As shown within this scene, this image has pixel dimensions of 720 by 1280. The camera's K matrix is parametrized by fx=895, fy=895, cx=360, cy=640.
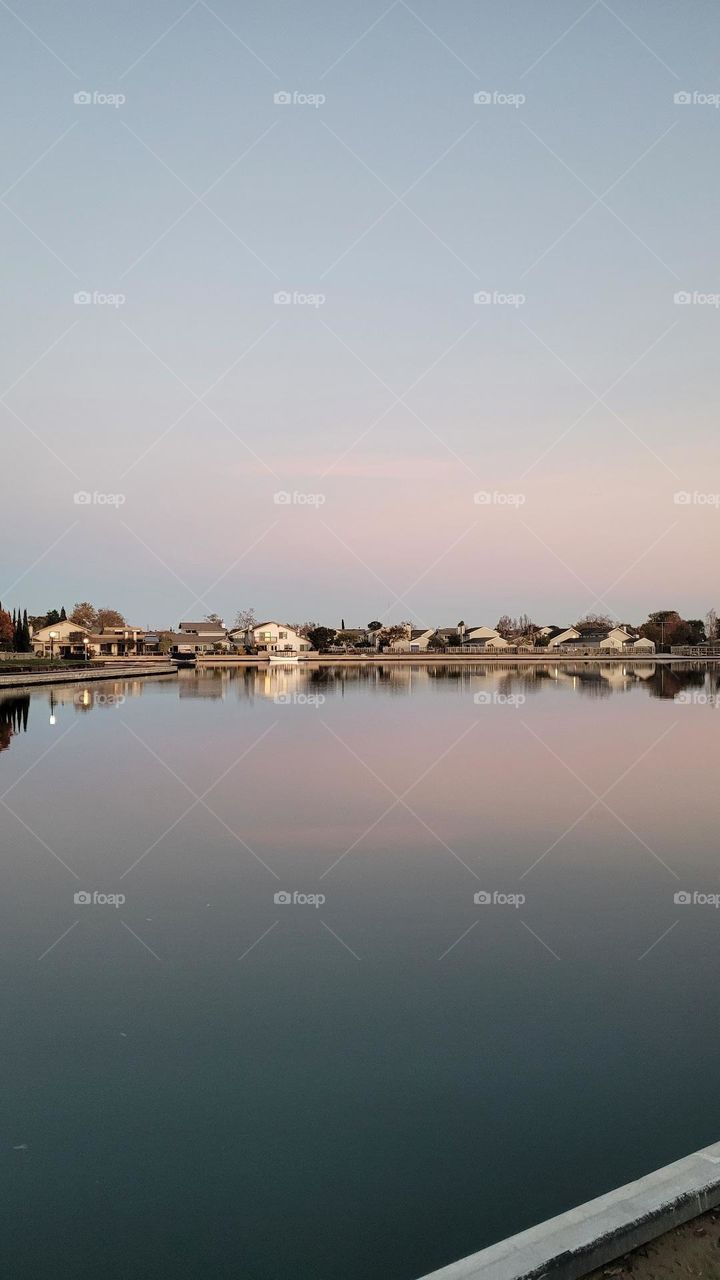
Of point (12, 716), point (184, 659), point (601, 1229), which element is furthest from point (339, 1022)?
point (184, 659)

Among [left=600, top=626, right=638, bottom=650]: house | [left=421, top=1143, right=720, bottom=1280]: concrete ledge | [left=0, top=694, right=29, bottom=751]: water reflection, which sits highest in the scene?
[left=600, top=626, right=638, bottom=650]: house

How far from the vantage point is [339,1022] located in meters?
5.52

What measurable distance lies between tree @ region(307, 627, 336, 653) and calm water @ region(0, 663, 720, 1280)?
10277cm

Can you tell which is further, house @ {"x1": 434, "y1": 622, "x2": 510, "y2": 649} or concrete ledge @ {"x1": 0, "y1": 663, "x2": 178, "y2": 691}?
house @ {"x1": 434, "y1": 622, "x2": 510, "y2": 649}

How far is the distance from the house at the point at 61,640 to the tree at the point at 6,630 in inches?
236

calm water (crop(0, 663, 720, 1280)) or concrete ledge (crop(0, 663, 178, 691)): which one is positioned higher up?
concrete ledge (crop(0, 663, 178, 691))

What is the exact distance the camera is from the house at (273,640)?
111250 mm

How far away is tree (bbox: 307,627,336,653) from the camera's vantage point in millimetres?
116125

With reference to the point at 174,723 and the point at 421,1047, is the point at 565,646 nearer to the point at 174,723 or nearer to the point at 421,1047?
the point at 174,723

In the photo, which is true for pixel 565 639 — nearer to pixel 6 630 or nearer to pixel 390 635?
pixel 390 635

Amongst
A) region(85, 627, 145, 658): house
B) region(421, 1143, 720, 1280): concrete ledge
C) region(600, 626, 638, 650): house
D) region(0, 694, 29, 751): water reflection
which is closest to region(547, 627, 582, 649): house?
region(600, 626, 638, 650): house

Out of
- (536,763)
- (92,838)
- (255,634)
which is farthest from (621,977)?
(255,634)

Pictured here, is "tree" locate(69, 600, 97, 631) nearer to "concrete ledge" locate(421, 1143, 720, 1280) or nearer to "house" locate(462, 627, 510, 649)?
"house" locate(462, 627, 510, 649)

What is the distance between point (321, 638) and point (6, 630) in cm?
4648
